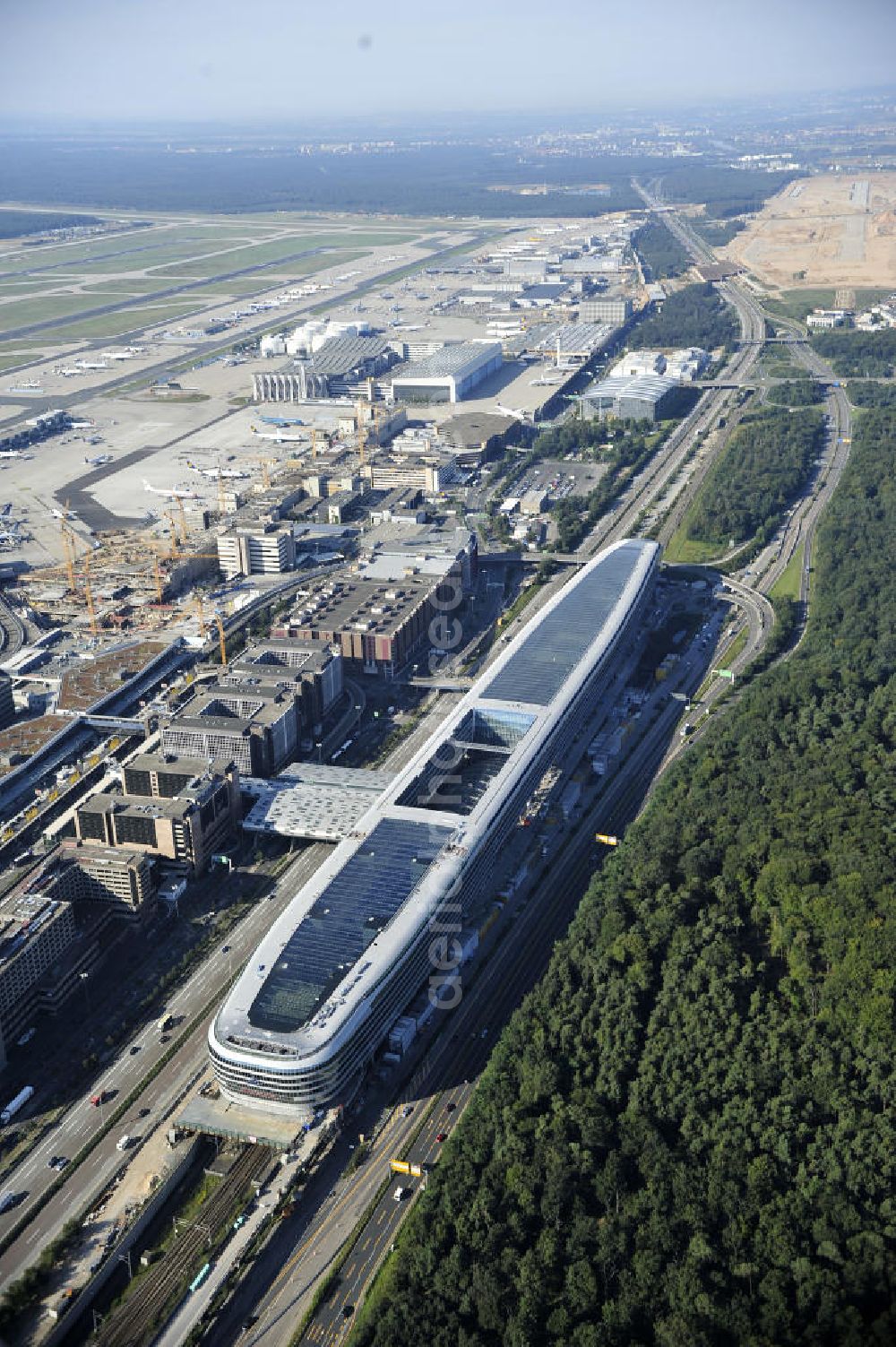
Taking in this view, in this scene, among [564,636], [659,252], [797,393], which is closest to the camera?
[564,636]

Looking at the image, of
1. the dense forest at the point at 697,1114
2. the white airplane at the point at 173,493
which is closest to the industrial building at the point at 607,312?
the white airplane at the point at 173,493

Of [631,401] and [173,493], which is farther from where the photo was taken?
[631,401]

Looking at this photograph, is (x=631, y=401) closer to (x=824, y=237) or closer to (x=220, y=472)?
(x=220, y=472)

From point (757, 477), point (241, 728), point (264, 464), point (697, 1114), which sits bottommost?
point (697, 1114)

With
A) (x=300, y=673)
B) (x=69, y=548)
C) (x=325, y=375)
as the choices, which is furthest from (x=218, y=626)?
(x=325, y=375)

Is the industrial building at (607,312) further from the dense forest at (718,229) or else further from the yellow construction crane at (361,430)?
the dense forest at (718,229)
